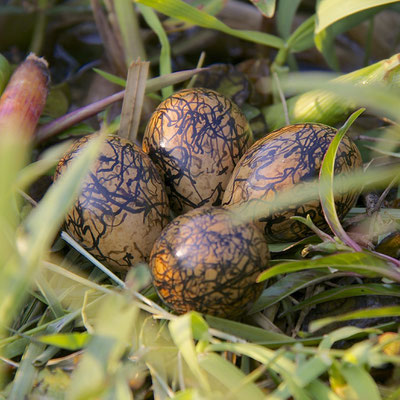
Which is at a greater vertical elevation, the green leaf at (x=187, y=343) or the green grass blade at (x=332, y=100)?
the green grass blade at (x=332, y=100)

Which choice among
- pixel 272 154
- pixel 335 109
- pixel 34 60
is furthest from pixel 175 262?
pixel 34 60

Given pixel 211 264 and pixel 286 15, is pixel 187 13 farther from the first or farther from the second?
pixel 211 264

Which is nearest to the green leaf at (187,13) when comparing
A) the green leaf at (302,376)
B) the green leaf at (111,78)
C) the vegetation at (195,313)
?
the vegetation at (195,313)

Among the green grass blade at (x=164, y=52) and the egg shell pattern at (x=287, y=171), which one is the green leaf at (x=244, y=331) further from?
the green grass blade at (x=164, y=52)

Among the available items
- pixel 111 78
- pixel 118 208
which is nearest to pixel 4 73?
pixel 111 78

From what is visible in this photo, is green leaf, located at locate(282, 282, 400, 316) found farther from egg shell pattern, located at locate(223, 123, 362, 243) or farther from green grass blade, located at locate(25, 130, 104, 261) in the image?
green grass blade, located at locate(25, 130, 104, 261)

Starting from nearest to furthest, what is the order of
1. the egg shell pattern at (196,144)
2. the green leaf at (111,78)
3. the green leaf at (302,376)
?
the green leaf at (302,376) < the egg shell pattern at (196,144) < the green leaf at (111,78)

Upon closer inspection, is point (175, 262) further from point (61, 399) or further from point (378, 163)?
point (378, 163)
